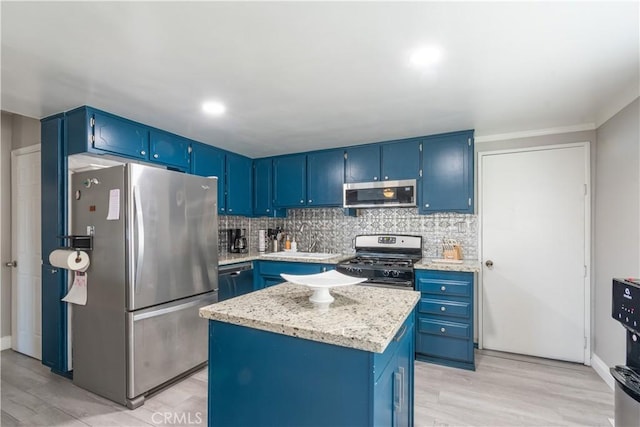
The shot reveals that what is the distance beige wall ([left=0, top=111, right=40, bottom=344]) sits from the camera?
3.04m

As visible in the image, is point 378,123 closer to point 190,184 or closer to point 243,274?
point 190,184

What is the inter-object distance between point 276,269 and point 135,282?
159 centimetres

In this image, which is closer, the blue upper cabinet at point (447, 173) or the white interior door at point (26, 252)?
the white interior door at point (26, 252)

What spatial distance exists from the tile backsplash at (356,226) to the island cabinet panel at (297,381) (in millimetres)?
2161

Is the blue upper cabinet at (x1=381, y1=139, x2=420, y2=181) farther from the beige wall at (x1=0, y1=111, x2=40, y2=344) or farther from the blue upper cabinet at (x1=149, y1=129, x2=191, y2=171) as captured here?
the beige wall at (x1=0, y1=111, x2=40, y2=344)

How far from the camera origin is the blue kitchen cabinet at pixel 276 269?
3334 millimetres

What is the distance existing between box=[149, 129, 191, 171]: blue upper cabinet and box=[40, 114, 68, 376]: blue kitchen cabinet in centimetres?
67

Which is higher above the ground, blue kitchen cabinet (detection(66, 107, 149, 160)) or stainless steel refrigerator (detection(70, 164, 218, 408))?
blue kitchen cabinet (detection(66, 107, 149, 160))

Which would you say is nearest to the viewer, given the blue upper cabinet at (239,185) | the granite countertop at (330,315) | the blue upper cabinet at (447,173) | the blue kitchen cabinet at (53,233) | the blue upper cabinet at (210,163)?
the granite countertop at (330,315)

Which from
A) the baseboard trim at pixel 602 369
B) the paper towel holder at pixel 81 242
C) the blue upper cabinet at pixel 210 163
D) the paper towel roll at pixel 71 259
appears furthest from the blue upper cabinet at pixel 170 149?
the baseboard trim at pixel 602 369

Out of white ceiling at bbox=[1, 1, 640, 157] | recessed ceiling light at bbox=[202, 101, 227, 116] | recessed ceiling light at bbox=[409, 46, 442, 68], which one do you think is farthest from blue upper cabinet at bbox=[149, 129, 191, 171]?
recessed ceiling light at bbox=[409, 46, 442, 68]

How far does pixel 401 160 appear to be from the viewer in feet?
10.9

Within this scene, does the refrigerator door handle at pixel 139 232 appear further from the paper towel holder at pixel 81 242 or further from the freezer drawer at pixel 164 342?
the paper towel holder at pixel 81 242

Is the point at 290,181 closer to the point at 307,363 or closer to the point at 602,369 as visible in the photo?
the point at 307,363
